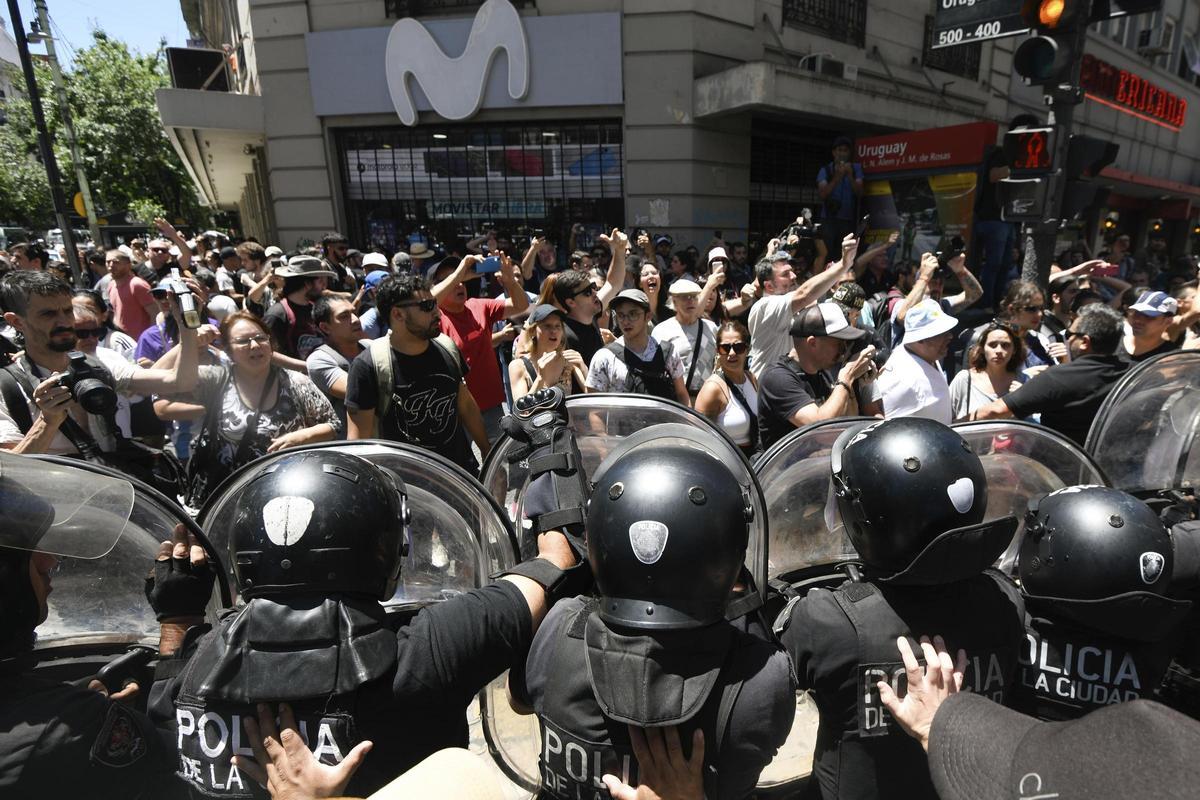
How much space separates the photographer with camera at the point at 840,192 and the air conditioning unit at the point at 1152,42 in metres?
16.3

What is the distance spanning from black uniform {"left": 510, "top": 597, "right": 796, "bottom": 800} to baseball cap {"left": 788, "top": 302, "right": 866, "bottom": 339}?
218cm

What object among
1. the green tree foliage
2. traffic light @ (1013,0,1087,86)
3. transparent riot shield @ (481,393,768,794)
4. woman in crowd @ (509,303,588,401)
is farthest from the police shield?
the green tree foliage

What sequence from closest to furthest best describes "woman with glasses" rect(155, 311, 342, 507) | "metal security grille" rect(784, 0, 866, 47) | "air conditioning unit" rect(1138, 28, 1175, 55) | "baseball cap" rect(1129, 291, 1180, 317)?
"woman with glasses" rect(155, 311, 342, 507)
"baseball cap" rect(1129, 291, 1180, 317)
"metal security grille" rect(784, 0, 866, 47)
"air conditioning unit" rect(1138, 28, 1175, 55)

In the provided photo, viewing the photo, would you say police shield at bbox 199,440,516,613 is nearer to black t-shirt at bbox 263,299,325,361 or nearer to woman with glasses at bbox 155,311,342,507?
woman with glasses at bbox 155,311,342,507

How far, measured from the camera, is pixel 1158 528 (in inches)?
63.4

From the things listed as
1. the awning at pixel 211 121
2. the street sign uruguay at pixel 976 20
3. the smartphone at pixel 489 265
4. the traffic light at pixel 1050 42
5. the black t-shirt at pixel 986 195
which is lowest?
the smartphone at pixel 489 265

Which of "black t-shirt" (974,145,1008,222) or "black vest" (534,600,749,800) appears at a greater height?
"black t-shirt" (974,145,1008,222)

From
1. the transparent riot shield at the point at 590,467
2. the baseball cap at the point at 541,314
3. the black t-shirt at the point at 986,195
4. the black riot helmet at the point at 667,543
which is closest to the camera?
the black riot helmet at the point at 667,543

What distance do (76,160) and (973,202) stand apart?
2043 centimetres

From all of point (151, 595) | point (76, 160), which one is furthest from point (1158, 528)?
point (76, 160)

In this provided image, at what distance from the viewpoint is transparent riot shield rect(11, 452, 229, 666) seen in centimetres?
147

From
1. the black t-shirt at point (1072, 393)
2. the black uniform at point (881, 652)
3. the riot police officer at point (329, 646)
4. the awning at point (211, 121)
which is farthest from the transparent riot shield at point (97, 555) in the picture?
the awning at point (211, 121)

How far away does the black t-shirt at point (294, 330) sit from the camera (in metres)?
4.93

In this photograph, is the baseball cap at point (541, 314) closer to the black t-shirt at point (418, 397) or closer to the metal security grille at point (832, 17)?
the black t-shirt at point (418, 397)
